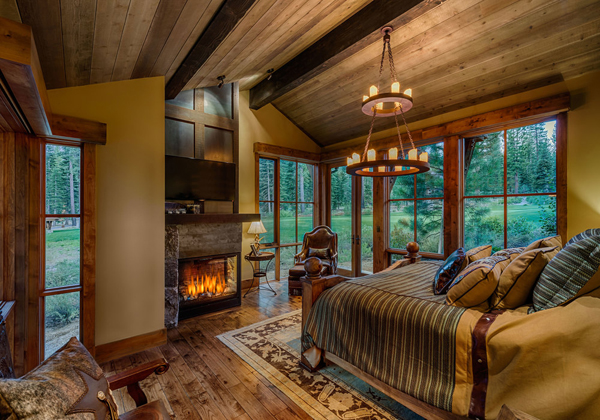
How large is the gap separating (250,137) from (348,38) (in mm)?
2556

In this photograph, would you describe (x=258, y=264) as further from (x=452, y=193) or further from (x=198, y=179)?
(x=452, y=193)

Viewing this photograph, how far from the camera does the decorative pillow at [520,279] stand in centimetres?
168

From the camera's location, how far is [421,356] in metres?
1.68

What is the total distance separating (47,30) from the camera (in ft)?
5.33

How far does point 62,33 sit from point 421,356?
2.87 meters

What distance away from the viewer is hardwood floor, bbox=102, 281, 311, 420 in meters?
1.95

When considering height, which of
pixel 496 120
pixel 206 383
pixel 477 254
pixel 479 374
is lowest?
pixel 206 383

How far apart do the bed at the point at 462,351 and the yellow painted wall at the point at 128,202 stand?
180 centimetres

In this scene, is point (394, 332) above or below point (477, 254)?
below

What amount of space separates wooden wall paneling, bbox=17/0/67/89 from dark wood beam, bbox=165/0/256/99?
934mm

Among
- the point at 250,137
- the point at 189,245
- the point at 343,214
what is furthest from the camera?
the point at 343,214

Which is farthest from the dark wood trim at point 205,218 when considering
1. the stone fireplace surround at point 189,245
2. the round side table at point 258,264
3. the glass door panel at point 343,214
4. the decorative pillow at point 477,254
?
the decorative pillow at point 477,254

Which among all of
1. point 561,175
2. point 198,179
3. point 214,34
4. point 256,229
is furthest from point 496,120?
point 198,179

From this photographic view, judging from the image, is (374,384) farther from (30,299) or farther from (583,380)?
(30,299)
